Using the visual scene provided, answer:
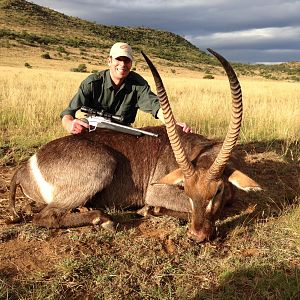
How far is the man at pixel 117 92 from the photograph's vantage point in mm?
5980

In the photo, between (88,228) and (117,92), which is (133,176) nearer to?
(88,228)

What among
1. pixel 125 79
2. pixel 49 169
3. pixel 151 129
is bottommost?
pixel 49 169

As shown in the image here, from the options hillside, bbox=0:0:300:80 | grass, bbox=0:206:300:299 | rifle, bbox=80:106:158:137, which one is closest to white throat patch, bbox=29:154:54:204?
grass, bbox=0:206:300:299

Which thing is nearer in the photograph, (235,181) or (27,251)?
(27,251)

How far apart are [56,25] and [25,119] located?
80.2 m

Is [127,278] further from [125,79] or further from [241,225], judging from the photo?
[125,79]

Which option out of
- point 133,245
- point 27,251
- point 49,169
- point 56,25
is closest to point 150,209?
point 133,245

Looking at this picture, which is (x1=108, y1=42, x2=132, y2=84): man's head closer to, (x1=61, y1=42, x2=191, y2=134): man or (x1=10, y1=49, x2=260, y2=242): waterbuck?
(x1=61, y1=42, x2=191, y2=134): man

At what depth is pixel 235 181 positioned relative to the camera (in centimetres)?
431

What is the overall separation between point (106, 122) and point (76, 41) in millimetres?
71908

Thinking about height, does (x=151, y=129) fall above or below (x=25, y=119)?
above

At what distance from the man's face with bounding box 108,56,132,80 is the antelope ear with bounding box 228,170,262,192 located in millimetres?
2493

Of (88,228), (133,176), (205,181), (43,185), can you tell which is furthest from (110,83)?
(205,181)

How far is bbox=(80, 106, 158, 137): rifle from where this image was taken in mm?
5270
